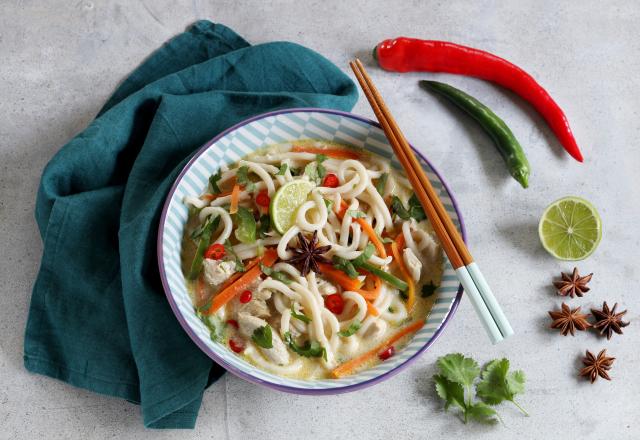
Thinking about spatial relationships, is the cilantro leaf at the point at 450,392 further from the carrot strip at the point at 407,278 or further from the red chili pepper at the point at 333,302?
the red chili pepper at the point at 333,302

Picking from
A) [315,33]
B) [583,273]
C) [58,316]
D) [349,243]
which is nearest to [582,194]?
[583,273]

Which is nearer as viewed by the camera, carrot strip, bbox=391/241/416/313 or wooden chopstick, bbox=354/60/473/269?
wooden chopstick, bbox=354/60/473/269

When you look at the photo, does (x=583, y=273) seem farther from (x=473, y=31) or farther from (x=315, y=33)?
(x=315, y=33)

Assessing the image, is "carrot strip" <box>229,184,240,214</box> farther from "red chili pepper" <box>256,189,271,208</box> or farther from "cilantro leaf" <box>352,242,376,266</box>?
"cilantro leaf" <box>352,242,376,266</box>

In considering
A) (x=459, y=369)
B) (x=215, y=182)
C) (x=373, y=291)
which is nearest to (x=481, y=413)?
(x=459, y=369)

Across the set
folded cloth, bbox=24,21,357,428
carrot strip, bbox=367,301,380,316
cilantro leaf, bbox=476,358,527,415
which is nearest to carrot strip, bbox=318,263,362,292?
carrot strip, bbox=367,301,380,316

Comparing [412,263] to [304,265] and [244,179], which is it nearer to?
[304,265]
